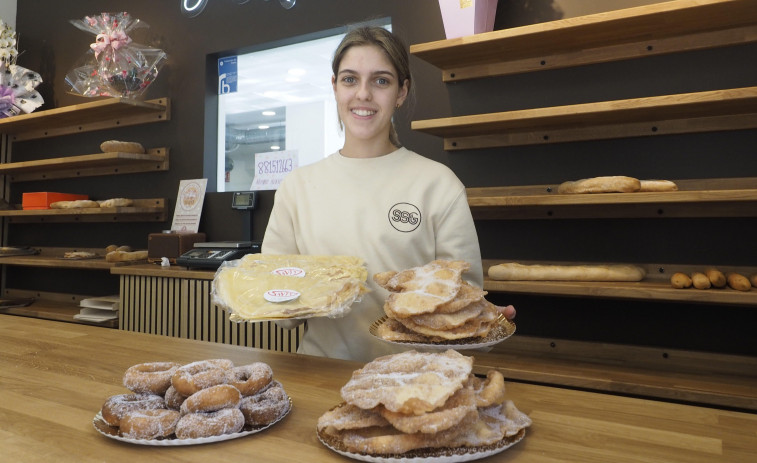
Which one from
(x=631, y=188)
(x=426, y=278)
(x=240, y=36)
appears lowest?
(x=426, y=278)

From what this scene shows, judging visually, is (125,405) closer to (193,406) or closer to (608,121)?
(193,406)

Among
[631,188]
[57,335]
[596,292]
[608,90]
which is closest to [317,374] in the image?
[57,335]

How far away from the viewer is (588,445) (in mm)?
800

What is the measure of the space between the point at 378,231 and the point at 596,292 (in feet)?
3.14

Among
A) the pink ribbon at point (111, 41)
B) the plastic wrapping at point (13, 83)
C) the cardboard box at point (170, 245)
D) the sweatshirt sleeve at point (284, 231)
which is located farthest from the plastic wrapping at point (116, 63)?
the sweatshirt sleeve at point (284, 231)

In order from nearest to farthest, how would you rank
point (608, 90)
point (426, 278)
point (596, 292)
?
point (426, 278)
point (596, 292)
point (608, 90)

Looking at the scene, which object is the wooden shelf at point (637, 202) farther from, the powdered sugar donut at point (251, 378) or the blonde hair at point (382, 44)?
the powdered sugar donut at point (251, 378)

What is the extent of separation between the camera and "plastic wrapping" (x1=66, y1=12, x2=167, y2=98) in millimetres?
3430

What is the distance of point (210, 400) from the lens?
2.71 ft

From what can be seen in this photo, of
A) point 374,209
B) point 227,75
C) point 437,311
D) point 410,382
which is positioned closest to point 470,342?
point 437,311

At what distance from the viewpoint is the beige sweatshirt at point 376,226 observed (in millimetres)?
1582

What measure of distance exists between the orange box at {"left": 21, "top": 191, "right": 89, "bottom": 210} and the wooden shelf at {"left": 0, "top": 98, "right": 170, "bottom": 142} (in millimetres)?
509

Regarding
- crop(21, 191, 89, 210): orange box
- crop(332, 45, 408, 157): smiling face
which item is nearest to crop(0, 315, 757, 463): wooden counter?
crop(332, 45, 408, 157): smiling face

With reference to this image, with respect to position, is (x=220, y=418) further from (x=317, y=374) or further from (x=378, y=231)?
(x=378, y=231)
